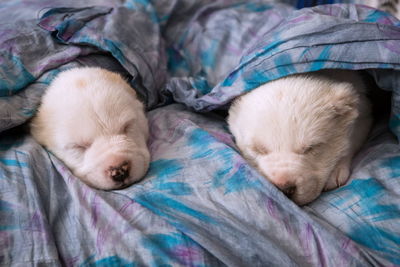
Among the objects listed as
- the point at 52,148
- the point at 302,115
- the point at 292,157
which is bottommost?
the point at 52,148

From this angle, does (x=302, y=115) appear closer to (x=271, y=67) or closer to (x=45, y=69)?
(x=271, y=67)

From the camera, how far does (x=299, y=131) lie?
1.24 m

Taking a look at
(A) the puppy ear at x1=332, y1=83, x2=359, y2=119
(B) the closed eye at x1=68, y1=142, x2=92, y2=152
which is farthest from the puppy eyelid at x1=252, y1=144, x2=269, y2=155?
(B) the closed eye at x1=68, y1=142, x2=92, y2=152

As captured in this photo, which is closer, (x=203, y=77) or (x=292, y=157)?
(x=292, y=157)

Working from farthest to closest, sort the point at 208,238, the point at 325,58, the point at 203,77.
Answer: the point at 203,77
the point at 325,58
the point at 208,238

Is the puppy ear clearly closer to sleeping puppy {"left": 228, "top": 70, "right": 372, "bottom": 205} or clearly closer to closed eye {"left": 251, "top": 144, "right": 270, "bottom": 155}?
sleeping puppy {"left": 228, "top": 70, "right": 372, "bottom": 205}

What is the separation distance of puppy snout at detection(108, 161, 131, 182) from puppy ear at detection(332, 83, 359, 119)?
730mm

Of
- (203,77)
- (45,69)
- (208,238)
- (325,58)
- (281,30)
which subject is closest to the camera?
(208,238)

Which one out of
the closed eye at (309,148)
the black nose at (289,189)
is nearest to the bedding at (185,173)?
the black nose at (289,189)

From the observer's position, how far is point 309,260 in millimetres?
1027

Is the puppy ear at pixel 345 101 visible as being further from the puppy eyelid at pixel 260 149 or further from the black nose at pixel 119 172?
the black nose at pixel 119 172

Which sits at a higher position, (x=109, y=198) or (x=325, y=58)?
(x=325, y=58)

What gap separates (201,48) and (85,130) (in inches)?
38.5

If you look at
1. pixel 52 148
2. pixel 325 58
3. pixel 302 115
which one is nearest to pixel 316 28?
pixel 325 58
